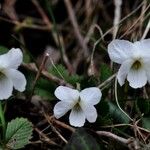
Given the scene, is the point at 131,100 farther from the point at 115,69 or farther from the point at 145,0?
the point at 145,0

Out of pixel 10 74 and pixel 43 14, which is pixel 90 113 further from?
pixel 43 14

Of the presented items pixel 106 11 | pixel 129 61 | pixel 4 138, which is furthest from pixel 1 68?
pixel 106 11

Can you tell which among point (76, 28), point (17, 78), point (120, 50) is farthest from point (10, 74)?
point (76, 28)

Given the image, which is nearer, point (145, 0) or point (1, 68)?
point (1, 68)

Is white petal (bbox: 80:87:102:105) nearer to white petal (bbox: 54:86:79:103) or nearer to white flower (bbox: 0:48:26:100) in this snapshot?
white petal (bbox: 54:86:79:103)

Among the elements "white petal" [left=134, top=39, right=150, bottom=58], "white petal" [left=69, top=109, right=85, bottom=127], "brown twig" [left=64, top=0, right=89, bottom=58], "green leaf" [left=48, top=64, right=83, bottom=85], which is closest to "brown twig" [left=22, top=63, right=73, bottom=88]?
"green leaf" [left=48, top=64, right=83, bottom=85]

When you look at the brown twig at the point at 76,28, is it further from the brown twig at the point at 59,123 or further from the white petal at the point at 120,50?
the white petal at the point at 120,50
